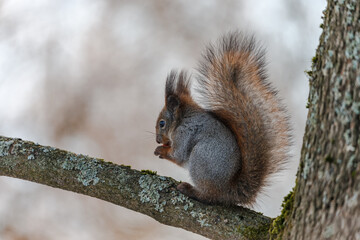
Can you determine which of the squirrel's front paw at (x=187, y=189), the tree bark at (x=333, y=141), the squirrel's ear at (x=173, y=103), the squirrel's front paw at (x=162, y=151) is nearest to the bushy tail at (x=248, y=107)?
the squirrel's front paw at (x=187, y=189)

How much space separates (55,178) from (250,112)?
96 cm

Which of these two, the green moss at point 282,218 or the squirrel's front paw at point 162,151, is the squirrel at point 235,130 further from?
the green moss at point 282,218

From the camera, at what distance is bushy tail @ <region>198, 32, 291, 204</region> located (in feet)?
6.82

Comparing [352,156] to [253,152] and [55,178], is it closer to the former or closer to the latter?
[253,152]

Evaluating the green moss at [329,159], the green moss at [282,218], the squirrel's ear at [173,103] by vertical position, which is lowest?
the green moss at [282,218]

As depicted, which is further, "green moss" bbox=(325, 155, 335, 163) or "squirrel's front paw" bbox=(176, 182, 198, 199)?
"squirrel's front paw" bbox=(176, 182, 198, 199)

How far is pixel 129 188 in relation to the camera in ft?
6.40

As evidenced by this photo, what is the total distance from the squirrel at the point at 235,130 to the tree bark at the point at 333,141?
72cm

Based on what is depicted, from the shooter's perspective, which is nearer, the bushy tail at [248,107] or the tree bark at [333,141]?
the tree bark at [333,141]

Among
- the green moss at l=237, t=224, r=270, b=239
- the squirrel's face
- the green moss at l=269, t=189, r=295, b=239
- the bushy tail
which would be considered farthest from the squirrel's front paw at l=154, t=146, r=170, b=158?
the green moss at l=269, t=189, r=295, b=239

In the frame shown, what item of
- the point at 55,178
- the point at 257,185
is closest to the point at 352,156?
the point at 257,185

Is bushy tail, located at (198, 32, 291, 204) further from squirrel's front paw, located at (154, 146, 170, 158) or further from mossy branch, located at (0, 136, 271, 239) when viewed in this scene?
squirrel's front paw, located at (154, 146, 170, 158)

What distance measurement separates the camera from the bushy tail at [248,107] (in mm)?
2078

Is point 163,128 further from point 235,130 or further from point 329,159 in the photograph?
point 329,159
